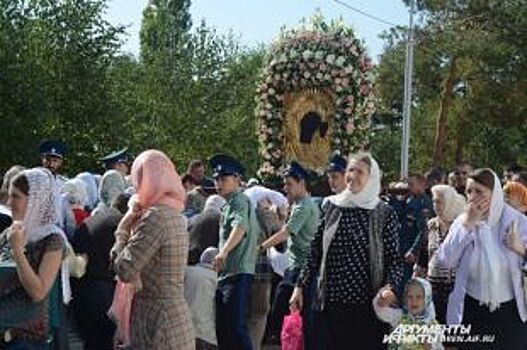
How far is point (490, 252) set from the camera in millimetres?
6434

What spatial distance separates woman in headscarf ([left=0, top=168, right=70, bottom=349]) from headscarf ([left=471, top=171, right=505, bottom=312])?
2.88m

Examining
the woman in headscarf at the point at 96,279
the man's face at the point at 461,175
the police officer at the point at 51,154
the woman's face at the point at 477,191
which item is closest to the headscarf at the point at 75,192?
the police officer at the point at 51,154

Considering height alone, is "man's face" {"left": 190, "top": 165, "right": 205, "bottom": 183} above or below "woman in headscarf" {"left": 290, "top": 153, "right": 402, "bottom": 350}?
above

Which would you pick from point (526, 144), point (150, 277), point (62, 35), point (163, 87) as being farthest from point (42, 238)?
point (526, 144)

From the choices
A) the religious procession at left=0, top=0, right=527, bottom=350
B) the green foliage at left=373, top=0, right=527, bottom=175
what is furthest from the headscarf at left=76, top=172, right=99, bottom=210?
the green foliage at left=373, top=0, right=527, bottom=175

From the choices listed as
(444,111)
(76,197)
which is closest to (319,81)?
(76,197)

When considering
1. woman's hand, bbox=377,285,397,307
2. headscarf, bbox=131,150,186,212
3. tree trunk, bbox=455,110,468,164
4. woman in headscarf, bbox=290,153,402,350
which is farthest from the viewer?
tree trunk, bbox=455,110,468,164

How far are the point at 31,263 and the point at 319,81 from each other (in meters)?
10.3

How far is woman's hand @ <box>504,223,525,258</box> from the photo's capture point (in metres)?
6.41

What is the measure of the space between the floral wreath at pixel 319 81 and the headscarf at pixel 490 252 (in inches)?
335

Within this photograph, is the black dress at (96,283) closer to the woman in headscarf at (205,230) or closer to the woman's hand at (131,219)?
the woman in headscarf at (205,230)

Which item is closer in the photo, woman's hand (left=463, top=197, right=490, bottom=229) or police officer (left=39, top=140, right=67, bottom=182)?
woman's hand (left=463, top=197, right=490, bottom=229)

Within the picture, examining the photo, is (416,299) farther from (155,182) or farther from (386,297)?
(155,182)

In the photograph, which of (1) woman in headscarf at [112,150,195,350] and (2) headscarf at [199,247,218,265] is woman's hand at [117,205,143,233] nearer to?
(1) woman in headscarf at [112,150,195,350]
